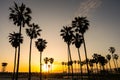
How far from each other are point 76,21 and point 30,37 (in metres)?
17.0

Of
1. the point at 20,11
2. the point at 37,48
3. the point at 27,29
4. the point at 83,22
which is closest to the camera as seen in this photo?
the point at 20,11

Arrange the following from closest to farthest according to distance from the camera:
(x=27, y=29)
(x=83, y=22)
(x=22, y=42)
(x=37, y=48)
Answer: (x=22, y=42) → (x=83, y=22) → (x=27, y=29) → (x=37, y=48)

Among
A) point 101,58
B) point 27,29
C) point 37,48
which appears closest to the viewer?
point 27,29

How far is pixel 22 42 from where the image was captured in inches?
1978

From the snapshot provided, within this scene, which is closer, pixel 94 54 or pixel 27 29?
pixel 27 29

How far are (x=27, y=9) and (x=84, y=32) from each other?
19.5 m

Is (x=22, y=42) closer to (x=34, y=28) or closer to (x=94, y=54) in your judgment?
(x=34, y=28)

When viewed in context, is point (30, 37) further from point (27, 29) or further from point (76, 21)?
point (76, 21)

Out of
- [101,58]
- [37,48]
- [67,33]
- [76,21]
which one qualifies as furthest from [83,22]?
[101,58]

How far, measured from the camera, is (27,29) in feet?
188

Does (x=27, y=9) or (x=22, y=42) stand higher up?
(x=27, y=9)

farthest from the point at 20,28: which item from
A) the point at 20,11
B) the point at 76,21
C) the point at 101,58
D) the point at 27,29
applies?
the point at 101,58

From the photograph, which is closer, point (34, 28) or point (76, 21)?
point (76, 21)

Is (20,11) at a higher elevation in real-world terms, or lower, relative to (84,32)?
higher
